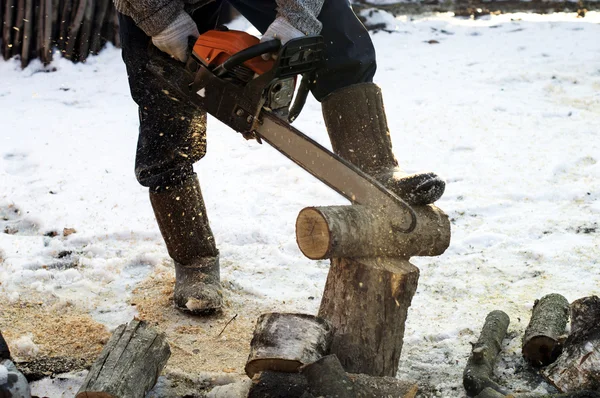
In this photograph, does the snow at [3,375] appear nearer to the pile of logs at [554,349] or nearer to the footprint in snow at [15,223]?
the pile of logs at [554,349]

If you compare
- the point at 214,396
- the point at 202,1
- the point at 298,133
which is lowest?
the point at 214,396

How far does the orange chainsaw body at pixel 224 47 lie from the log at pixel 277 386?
96 centimetres

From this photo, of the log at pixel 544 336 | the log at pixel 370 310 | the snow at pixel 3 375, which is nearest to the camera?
the snow at pixel 3 375

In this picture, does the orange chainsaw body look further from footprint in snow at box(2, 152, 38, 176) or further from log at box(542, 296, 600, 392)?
footprint in snow at box(2, 152, 38, 176)

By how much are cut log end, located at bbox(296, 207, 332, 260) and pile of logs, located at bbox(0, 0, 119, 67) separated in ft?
14.8

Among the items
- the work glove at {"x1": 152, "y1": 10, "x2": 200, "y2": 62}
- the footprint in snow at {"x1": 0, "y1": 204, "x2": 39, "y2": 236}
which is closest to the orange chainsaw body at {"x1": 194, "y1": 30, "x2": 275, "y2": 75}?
the work glove at {"x1": 152, "y1": 10, "x2": 200, "y2": 62}

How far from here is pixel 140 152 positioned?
3008mm

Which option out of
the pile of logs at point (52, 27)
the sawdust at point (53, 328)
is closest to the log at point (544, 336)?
the sawdust at point (53, 328)

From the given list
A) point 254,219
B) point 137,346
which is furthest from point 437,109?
point 137,346

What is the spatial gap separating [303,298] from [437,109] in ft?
9.17

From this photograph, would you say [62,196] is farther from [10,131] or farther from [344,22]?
[344,22]

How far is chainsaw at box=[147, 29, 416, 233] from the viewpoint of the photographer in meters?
2.35

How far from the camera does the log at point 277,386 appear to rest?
2.13 metres

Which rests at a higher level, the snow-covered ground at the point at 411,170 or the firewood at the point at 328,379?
the firewood at the point at 328,379
